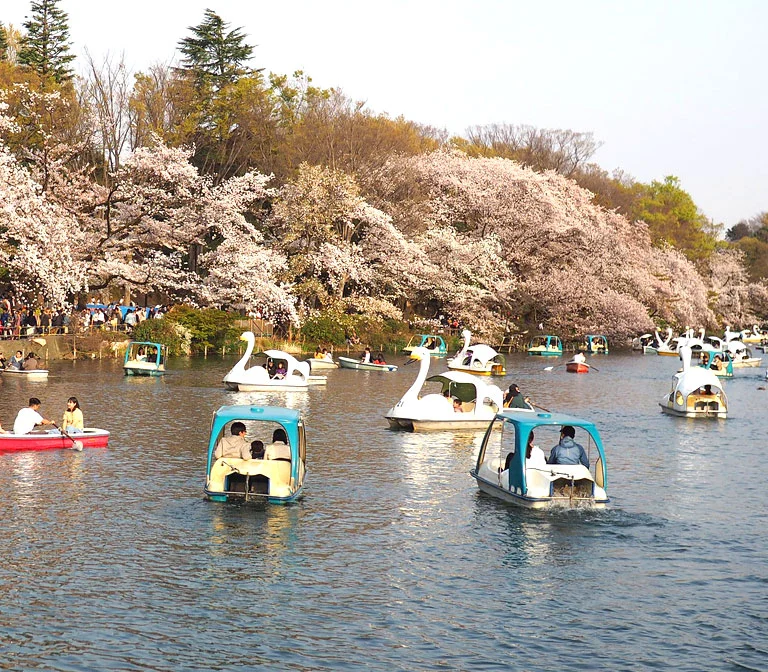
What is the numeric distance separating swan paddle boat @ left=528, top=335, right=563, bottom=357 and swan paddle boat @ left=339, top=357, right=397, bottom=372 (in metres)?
22.0

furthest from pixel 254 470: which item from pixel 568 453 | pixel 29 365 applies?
pixel 29 365

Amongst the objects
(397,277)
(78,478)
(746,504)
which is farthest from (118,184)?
(746,504)

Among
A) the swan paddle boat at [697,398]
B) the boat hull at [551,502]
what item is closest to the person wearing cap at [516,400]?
the swan paddle boat at [697,398]

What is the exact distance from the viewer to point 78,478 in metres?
26.3

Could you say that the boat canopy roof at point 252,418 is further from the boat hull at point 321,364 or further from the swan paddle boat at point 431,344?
the swan paddle boat at point 431,344

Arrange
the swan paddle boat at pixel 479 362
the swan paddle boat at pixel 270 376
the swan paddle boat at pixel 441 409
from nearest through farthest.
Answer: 1. the swan paddle boat at pixel 441 409
2. the swan paddle boat at pixel 270 376
3. the swan paddle boat at pixel 479 362

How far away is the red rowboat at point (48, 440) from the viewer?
A: 2898 cm

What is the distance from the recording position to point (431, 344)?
7656 centimetres

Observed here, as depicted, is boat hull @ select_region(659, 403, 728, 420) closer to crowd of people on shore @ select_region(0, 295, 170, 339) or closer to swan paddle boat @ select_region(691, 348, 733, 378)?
swan paddle boat @ select_region(691, 348, 733, 378)

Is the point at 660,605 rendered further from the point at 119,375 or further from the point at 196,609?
the point at 119,375

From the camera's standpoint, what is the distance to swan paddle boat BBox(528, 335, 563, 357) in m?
79.1

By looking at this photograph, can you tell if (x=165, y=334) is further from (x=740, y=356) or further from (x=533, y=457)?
(x=740, y=356)

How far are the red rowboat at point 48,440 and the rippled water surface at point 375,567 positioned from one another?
1.31ft

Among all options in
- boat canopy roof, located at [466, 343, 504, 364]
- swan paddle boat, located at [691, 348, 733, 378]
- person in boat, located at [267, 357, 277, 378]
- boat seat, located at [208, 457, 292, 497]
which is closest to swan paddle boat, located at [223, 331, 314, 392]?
person in boat, located at [267, 357, 277, 378]
